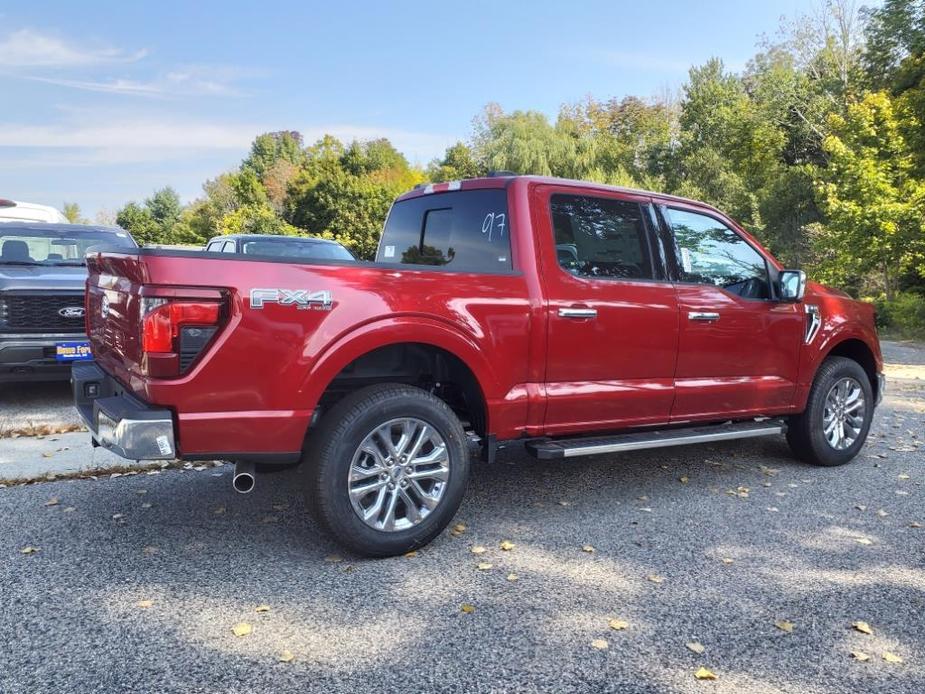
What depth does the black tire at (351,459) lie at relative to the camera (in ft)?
11.3

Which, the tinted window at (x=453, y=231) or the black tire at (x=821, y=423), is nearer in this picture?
the tinted window at (x=453, y=231)

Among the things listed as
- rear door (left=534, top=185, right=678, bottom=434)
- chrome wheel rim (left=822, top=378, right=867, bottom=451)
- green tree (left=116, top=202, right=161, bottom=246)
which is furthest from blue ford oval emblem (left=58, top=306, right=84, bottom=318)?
green tree (left=116, top=202, right=161, bottom=246)

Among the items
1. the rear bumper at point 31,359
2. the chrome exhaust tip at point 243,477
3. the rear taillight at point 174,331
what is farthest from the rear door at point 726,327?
the rear bumper at point 31,359

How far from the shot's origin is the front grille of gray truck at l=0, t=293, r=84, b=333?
6766 millimetres

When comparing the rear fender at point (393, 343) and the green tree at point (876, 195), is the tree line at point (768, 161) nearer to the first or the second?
the green tree at point (876, 195)

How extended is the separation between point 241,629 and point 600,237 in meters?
2.93

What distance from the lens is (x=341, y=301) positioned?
3412mm

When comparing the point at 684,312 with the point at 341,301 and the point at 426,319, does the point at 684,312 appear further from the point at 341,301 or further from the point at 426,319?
the point at 341,301

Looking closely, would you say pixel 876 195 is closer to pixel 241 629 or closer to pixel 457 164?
pixel 241 629

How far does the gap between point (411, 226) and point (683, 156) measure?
124ft

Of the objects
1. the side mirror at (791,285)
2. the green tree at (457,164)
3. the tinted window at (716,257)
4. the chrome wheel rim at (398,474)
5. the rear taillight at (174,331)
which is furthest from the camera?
the green tree at (457,164)

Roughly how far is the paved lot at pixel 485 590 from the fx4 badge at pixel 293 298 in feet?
4.21

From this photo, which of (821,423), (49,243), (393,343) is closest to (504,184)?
(393,343)

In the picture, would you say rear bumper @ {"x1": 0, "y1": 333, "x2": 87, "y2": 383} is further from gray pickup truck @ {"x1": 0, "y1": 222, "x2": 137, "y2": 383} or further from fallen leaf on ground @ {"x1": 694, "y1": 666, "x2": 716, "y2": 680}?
fallen leaf on ground @ {"x1": 694, "y1": 666, "x2": 716, "y2": 680}
